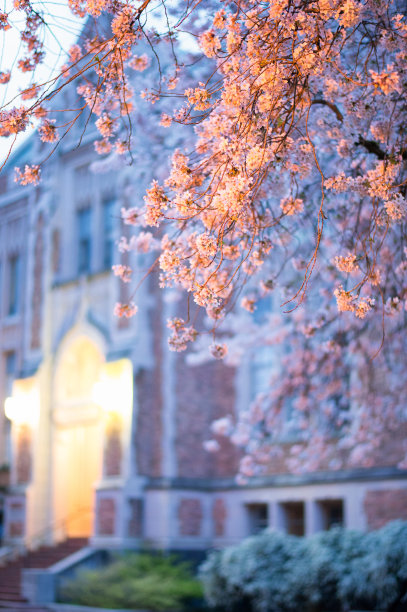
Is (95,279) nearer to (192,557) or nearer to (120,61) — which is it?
(192,557)

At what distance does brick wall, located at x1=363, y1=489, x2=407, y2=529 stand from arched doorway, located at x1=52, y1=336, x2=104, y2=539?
7378 millimetres

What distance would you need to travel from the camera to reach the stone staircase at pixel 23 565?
59.6ft

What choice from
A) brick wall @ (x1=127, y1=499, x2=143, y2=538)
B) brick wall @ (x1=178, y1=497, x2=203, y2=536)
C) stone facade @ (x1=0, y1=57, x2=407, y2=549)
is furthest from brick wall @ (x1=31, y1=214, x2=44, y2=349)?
brick wall @ (x1=178, y1=497, x2=203, y2=536)

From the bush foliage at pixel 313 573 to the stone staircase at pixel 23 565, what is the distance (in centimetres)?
428

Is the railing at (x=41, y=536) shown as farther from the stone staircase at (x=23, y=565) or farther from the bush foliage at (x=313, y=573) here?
the bush foliage at (x=313, y=573)

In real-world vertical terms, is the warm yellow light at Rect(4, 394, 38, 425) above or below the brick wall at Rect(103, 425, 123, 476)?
above

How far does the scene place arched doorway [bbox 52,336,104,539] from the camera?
21.9 meters

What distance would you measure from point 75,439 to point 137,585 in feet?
21.7

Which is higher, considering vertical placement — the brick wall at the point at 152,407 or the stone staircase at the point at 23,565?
the brick wall at the point at 152,407

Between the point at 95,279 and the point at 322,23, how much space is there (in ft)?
52.3

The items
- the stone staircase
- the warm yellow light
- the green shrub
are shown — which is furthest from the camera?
the warm yellow light

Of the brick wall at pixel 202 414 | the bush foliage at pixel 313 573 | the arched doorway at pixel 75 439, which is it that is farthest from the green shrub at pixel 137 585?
the arched doorway at pixel 75 439

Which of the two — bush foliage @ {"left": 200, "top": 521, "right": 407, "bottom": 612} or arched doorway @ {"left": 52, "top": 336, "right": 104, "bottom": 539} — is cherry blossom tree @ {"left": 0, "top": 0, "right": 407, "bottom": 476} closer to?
bush foliage @ {"left": 200, "top": 521, "right": 407, "bottom": 612}

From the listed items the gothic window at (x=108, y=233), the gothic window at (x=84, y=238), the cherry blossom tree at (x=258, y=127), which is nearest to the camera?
the cherry blossom tree at (x=258, y=127)
